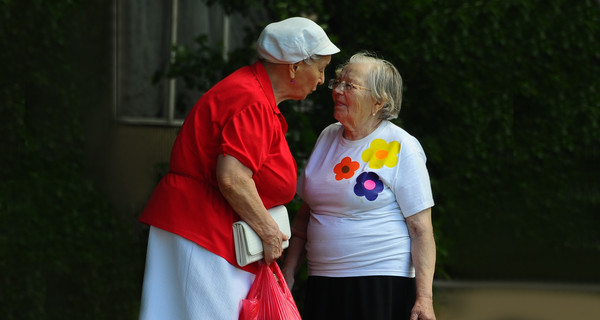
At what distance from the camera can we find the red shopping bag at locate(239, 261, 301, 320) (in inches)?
102

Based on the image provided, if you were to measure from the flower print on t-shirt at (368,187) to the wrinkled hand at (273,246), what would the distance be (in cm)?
32

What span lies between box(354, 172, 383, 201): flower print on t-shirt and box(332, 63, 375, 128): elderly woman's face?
0.22m

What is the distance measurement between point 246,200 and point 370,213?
0.52 meters

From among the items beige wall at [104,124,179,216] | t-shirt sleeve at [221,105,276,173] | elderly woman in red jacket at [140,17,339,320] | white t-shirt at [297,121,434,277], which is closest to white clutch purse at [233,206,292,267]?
elderly woman in red jacket at [140,17,339,320]

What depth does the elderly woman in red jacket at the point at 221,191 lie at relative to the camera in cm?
250

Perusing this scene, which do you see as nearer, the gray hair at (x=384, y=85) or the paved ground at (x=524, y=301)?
the gray hair at (x=384, y=85)

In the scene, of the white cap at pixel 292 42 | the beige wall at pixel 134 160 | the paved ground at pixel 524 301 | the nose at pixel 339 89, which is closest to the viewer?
the white cap at pixel 292 42

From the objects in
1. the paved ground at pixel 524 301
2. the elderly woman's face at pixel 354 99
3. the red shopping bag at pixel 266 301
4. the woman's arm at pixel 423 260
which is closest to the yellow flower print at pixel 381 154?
the elderly woman's face at pixel 354 99

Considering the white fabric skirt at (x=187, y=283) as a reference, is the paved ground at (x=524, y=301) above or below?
below

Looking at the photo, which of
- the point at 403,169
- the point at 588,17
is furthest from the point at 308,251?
the point at 588,17

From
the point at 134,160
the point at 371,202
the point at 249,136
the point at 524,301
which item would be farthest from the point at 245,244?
the point at 524,301

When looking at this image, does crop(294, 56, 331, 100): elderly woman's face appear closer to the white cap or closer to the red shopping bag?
the white cap

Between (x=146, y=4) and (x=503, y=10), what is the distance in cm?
265

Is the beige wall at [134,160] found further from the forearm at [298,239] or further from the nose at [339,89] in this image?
the nose at [339,89]
